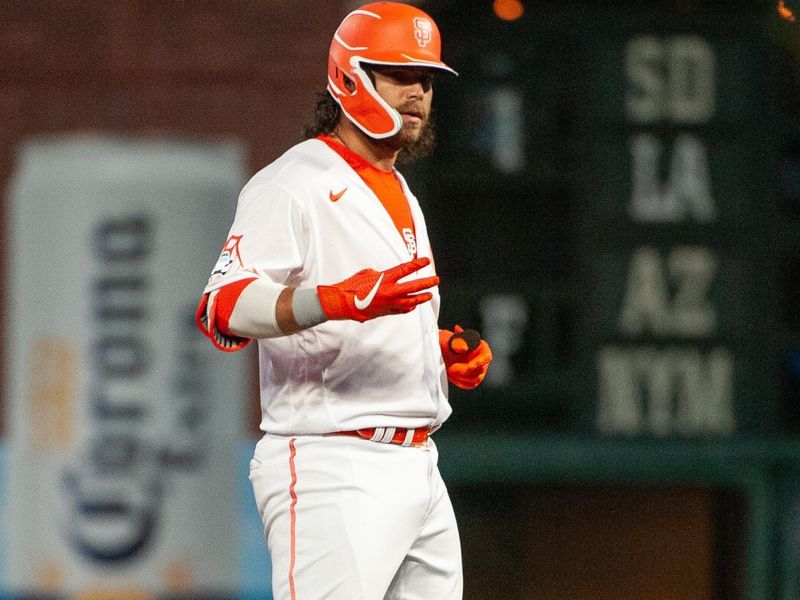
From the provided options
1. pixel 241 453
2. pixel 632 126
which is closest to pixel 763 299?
pixel 632 126

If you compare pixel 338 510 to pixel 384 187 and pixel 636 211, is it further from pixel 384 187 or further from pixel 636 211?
pixel 636 211

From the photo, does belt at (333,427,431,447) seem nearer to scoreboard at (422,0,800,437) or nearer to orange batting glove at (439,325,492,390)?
orange batting glove at (439,325,492,390)

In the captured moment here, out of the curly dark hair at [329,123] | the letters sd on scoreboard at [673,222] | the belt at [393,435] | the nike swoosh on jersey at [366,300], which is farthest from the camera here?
the letters sd on scoreboard at [673,222]

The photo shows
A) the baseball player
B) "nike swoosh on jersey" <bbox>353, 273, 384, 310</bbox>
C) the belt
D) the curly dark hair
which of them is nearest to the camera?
"nike swoosh on jersey" <bbox>353, 273, 384, 310</bbox>

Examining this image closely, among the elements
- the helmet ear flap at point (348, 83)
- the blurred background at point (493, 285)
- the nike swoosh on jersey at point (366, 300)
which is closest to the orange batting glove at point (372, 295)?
the nike swoosh on jersey at point (366, 300)

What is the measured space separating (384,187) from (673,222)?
8.04 ft

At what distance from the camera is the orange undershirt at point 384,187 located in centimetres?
224

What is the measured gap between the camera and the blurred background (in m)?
4.54

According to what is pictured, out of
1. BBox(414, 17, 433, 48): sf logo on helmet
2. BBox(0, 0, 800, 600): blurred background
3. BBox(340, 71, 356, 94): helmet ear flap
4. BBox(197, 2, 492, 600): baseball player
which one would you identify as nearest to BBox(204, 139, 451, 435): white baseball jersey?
BBox(197, 2, 492, 600): baseball player

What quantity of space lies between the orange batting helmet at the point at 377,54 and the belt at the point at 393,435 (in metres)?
0.45

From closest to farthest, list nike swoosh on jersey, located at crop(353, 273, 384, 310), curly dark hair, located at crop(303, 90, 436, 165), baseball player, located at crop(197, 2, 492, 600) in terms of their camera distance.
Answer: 1. nike swoosh on jersey, located at crop(353, 273, 384, 310)
2. baseball player, located at crop(197, 2, 492, 600)
3. curly dark hair, located at crop(303, 90, 436, 165)

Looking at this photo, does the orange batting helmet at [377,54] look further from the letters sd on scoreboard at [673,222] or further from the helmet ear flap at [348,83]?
the letters sd on scoreboard at [673,222]

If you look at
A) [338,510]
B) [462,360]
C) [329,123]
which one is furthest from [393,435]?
[329,123]

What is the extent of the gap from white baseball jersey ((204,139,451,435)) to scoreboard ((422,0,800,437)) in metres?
2.40
